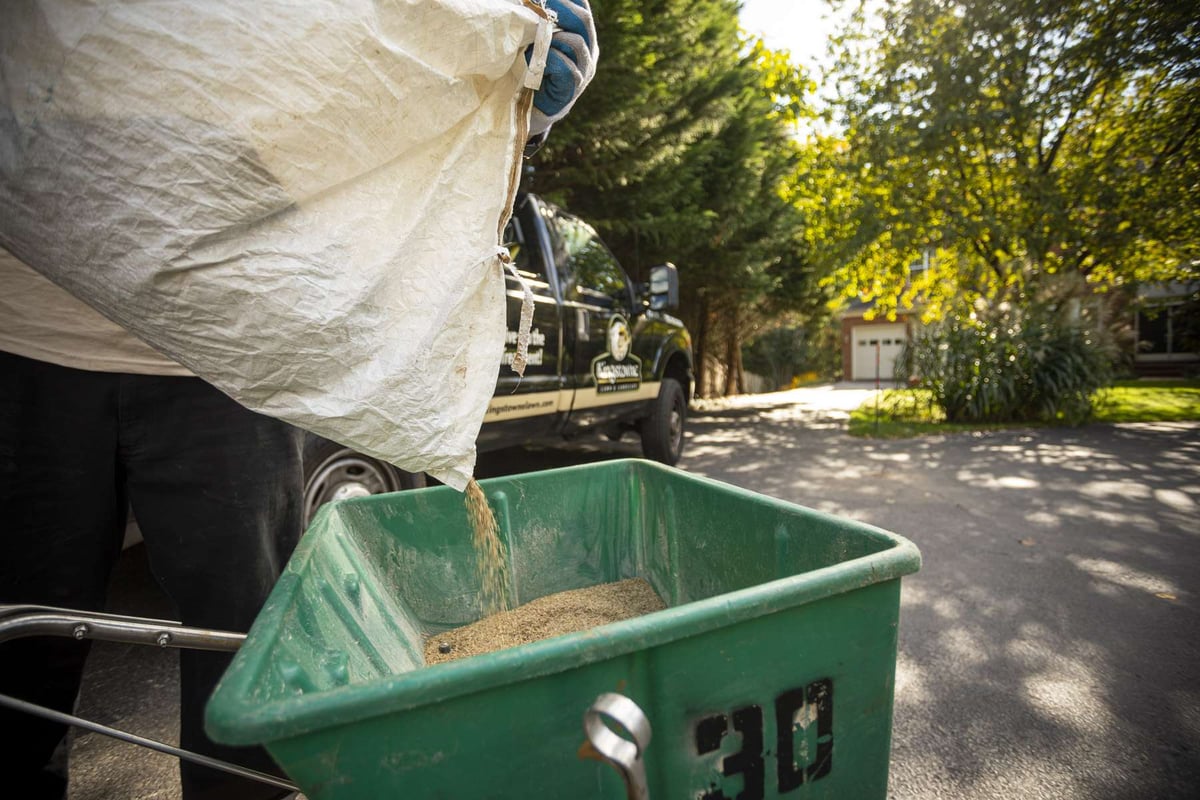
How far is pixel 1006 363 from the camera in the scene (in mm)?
8188

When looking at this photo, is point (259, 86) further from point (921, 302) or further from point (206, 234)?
Answer: point (921, 302)

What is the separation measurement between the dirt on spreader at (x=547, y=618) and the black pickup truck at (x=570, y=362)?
124cm

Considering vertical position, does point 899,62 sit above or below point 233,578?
above

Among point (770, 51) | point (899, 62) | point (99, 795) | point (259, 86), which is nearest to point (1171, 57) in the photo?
point (899, 62)

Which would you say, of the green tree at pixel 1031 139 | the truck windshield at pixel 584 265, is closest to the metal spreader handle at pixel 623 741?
the truck windshield at pixel 584 265

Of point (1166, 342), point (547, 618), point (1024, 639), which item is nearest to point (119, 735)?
point (547, 618)

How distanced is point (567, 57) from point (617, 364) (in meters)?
3.50

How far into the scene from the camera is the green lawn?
26.2 feet

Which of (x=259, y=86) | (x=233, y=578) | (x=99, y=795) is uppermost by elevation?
(x=259, y=86)

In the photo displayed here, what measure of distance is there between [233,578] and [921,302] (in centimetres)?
1328

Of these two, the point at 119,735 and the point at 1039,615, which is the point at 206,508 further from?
the point at 1039,615

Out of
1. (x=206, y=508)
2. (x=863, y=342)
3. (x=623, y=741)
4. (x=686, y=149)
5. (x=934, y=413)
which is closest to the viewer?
(x=623, y=741)

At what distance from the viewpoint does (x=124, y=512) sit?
4.41 ft

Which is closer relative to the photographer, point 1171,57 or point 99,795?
point 99,795
